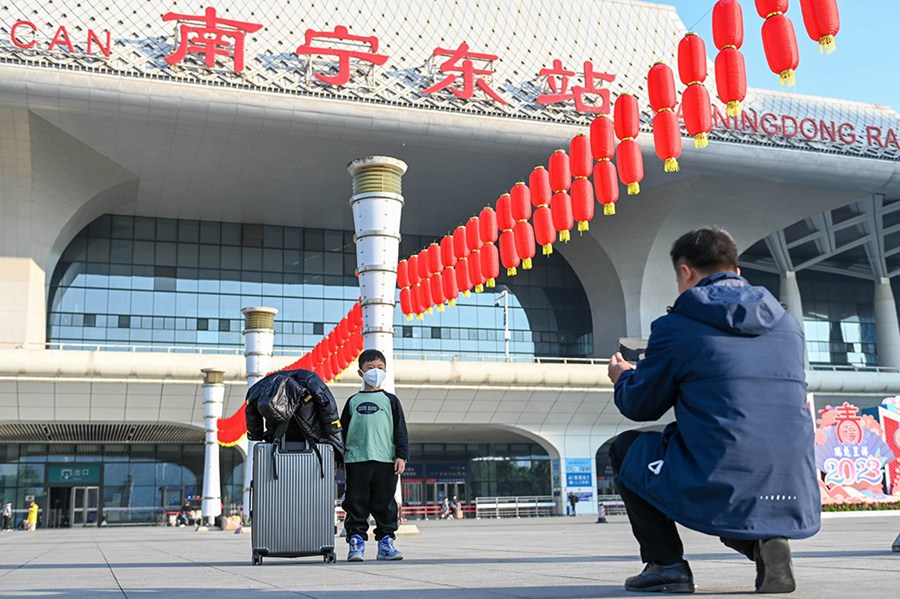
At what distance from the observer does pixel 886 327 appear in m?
46.3

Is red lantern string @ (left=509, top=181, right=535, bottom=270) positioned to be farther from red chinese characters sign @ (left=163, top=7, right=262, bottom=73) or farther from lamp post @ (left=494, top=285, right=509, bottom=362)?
lamp post @ (left=494, top=285, right=509, bottom=362)

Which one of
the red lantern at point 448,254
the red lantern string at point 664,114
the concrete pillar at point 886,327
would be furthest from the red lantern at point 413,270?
the concrete pillar at point 886,327

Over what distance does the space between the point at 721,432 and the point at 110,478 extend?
37.8m

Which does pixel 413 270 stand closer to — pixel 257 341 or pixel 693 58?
pixel 257 341

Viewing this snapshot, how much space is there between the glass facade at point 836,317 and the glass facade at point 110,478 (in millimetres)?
27538

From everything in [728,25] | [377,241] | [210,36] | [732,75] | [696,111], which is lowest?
[377,241]

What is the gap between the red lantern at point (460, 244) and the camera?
1811cm

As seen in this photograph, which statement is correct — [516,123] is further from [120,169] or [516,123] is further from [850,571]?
[850,571]

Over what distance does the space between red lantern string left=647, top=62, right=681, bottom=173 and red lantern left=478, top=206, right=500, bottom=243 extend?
4962 millimetres

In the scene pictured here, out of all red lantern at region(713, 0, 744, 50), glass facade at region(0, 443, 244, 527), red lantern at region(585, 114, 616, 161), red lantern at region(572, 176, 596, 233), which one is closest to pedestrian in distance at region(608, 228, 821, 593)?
red lantern at region(713, 0, 744, 50)

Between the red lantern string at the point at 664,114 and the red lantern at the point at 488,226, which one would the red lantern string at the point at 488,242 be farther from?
the red lantern string at the point at 664,114

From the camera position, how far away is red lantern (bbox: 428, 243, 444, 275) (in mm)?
18594

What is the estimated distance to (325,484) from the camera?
6.82 m

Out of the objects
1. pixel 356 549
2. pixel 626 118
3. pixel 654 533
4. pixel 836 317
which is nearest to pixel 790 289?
pixel 836 317
